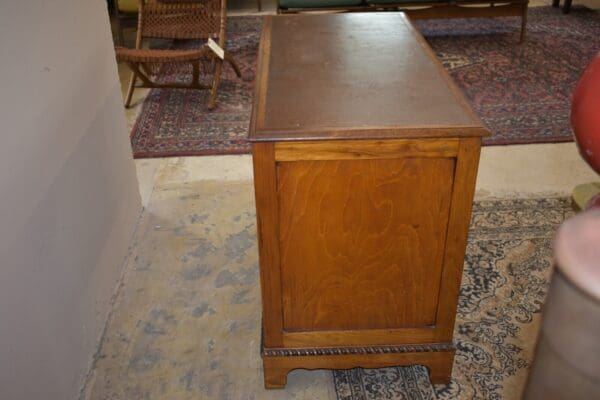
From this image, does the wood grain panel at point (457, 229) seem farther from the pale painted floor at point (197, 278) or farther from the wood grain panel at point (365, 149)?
the pale painted floor at point (197, 278)

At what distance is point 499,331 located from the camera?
1977 mm

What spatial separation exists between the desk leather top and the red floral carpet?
1251mm

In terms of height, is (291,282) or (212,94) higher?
(291,282)

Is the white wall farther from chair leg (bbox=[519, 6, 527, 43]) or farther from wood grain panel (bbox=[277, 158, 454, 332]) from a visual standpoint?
chair leg (bbox=[519, 6, 527, 43])

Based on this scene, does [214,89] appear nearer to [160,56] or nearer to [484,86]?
[160,56]

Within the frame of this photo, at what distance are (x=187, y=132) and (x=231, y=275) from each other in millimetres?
1374

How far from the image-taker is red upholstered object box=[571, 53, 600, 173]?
0.30 meters

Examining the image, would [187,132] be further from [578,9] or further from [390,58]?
[578,9]

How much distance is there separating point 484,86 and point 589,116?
382cm

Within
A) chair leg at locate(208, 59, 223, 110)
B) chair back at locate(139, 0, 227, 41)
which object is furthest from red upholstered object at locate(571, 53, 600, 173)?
chair back at locate(139, 0, 227, 41)

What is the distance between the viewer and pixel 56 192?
164 cm

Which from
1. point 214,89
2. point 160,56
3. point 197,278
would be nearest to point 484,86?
point 214,89

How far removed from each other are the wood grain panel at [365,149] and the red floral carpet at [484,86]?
1786 mm

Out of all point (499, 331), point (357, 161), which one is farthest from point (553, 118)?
point (357, 161)
